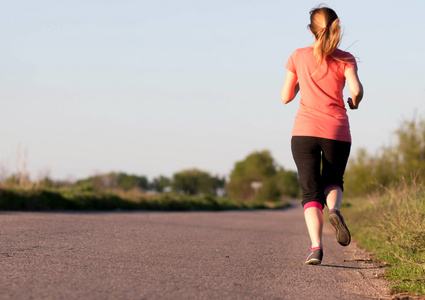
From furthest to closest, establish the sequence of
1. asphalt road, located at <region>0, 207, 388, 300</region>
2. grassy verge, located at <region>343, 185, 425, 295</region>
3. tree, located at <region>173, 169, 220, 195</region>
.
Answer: tree, located at <region>173, 169, 220, 195</region> → grassy verge, located at <region>343, 185, 425, 295</region> → asphalt road, located at <region>0, 207, 388, 300</region>

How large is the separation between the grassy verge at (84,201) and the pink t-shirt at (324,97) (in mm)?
11350

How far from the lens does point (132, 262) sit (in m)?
4.55

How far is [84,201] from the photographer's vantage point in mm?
17938

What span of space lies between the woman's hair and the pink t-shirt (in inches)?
4.9

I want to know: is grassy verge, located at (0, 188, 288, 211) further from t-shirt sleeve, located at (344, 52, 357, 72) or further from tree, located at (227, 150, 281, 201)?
tree, located at (227, 150, 281, 201)

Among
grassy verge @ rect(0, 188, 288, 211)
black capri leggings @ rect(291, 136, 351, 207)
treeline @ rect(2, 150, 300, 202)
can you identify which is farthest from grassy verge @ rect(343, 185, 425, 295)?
treeline @ rect(2, 150, 300, 202)

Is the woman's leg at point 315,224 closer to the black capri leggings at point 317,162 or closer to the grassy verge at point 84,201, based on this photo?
the black capri leggings at point 317,162

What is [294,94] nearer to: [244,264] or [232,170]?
[244,264]

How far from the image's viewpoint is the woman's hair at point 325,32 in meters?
4.82

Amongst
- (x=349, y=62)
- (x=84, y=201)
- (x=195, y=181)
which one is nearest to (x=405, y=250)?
(x=349, y=62)

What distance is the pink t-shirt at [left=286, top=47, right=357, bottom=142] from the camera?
194 inches

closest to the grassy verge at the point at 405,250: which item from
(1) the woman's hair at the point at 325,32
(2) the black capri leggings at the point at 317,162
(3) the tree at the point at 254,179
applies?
(2) the black capri leggings at the point at 317,162

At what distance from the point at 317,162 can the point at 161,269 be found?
5.99 feet

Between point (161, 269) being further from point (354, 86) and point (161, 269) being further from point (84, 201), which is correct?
point (84, 201)
